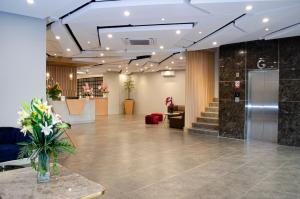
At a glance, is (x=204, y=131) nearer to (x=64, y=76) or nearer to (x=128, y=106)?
(x=64, y=76)

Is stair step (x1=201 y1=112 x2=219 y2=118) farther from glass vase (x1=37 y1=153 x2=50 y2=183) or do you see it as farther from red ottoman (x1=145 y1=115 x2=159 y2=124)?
glass vase (x1=37 y1=153 x2=50 y2=183)

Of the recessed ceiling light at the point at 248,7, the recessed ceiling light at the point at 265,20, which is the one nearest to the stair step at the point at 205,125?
the recessed ceiling light at the point at 265,20

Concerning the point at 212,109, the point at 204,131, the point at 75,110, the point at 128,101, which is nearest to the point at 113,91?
the point at 128,101

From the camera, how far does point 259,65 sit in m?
8.84

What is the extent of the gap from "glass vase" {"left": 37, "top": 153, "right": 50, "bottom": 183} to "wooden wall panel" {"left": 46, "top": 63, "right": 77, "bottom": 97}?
1415 cm

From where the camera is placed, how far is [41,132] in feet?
8.68

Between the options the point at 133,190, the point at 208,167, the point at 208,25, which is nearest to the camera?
the point at 133,190

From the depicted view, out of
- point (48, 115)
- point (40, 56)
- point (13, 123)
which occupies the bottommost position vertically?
point (13, 123)

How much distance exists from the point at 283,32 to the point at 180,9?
370cm

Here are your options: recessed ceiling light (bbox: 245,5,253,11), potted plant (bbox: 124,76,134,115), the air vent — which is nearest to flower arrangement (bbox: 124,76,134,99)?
potted plant (bbox: 124,76,134,115)

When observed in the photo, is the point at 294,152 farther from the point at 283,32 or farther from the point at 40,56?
the point at 40,56

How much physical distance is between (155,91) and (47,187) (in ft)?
55.8

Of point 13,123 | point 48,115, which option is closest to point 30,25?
point 13,123

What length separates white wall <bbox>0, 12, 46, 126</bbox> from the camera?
19.7 feet
